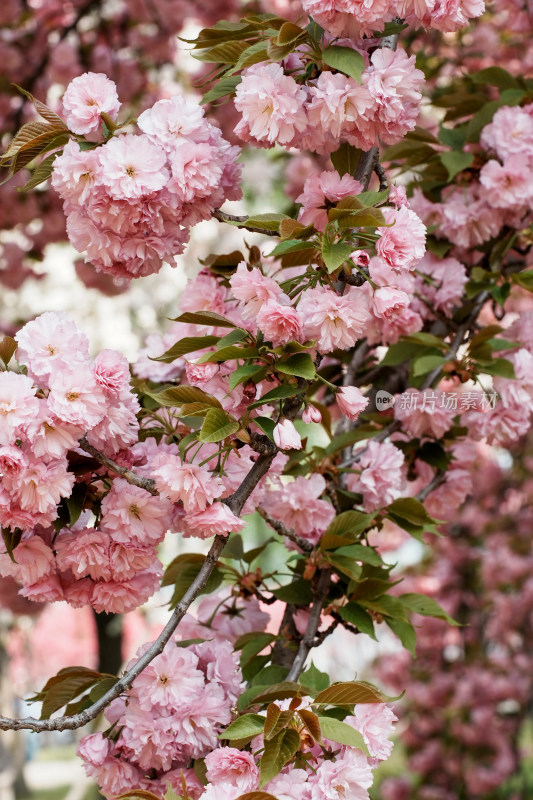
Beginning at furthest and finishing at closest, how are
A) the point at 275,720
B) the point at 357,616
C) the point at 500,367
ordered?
the point at 500,367 → the point at 357,616 → the point at 275,720

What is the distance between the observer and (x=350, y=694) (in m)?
1.17

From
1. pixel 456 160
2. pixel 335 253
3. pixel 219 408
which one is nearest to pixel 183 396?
A: pixel 219 408

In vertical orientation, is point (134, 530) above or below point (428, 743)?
above

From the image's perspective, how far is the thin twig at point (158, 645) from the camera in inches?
43.9

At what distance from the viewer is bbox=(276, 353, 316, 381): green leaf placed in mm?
1163

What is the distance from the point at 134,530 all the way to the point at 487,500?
14.0ft

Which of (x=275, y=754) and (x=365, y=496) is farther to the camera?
(x=365, y=496)

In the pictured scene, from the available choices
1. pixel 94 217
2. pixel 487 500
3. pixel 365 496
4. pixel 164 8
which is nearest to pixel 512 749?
pixel 487 500

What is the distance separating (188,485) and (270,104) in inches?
21.7

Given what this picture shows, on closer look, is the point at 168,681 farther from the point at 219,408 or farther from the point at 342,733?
the point at 219,408

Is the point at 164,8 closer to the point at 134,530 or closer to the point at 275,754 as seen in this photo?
the point at 134,530

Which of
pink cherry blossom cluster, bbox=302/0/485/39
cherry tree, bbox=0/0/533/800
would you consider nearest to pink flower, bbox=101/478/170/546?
cherry tree, bbox=0/0/533/800

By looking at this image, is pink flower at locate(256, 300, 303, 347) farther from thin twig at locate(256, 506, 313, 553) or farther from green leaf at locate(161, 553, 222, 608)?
green leaf at locate(161, 553, 222, 608)

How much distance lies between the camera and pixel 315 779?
3.75ft
